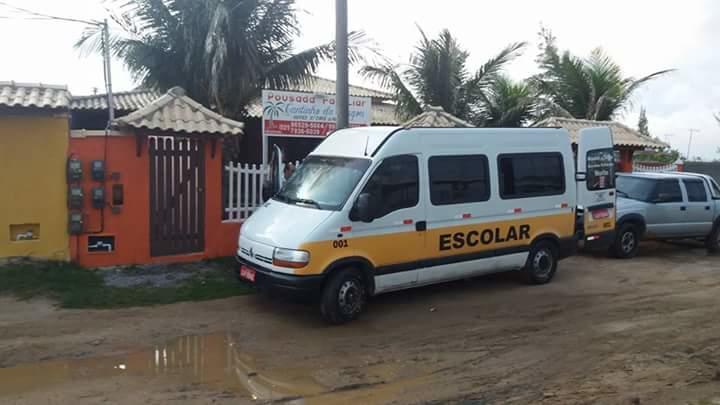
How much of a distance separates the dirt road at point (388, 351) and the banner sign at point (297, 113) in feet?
12.3

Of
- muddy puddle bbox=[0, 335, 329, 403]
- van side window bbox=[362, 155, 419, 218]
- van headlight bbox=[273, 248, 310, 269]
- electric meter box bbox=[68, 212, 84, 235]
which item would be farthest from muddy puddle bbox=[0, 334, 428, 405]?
electric meter box bbox=[68, 212, 84, 235]

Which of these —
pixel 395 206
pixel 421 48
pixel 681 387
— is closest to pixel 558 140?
pixel 395 206

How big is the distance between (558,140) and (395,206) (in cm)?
338

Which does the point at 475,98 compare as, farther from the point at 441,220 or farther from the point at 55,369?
the point at 55,369

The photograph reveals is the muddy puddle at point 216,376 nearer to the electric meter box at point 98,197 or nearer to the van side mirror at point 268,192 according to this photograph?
the van side mirror at point 268,192

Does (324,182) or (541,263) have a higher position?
(324,182)

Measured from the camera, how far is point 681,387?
543 cm

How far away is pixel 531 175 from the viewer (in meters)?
8.98

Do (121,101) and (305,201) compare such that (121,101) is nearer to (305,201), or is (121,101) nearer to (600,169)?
(305,201)

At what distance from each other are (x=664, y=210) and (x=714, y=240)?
72.7 inches

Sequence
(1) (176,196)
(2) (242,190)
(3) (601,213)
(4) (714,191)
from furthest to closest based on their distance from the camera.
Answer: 1. (4) (714,191)
2. (2) (242,190)
3. (3) (601,213)
4. (1) (176,196)

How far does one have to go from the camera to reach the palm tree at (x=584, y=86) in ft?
62.8

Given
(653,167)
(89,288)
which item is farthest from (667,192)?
(89,288)

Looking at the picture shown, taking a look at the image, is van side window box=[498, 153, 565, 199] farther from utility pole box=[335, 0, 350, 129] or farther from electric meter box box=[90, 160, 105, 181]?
electric meter box box=[90, 160, 105, 181]
